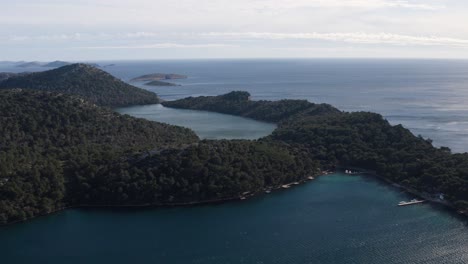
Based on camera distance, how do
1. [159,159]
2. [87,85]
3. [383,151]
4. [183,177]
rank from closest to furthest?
[183,177] → [159,159] → [383,151] → [87,85]

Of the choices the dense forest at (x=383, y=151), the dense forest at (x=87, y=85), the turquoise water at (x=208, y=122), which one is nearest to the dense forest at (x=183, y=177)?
the dense forest at (x=383, y=151)

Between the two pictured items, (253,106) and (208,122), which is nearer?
(208,122)

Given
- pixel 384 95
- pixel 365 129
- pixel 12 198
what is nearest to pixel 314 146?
pixel 365 129

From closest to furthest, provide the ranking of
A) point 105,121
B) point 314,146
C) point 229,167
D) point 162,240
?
point 162,240, point 229,167, point 314,146, point 105,121

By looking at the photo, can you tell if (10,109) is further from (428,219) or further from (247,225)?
(428,219)

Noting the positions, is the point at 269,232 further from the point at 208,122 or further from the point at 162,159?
the point at 208,122

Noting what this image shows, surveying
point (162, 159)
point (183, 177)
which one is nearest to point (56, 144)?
point (162, 159)
